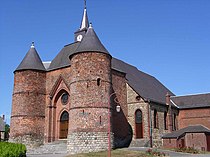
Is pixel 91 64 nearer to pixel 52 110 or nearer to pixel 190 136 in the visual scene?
pixel 52 110

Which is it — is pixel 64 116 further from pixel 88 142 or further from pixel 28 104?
pixel 88 142

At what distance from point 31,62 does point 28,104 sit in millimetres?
5015

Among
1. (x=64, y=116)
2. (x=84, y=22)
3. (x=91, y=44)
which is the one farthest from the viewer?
(x=84, y=22)

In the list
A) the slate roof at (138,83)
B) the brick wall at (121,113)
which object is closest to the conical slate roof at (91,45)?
the brick wall at (121,113)

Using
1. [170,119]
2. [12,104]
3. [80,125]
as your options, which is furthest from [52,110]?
[170,119]

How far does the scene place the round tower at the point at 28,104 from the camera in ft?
97.1

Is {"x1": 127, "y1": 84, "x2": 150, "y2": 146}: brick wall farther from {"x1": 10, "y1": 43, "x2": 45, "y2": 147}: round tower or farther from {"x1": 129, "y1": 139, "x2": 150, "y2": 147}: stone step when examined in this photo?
{"x1": 10, "y1": 43, "x2": 45, "y2": 147}: round tower

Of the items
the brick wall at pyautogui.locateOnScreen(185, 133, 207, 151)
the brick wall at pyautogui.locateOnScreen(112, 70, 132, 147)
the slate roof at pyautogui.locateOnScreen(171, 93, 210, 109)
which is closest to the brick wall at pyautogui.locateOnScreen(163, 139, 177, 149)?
the brick wall at pyautogui.locateOnScreen(185, 133, 207, 151)

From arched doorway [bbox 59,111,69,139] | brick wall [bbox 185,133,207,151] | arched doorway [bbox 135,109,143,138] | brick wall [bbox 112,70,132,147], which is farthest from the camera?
arched doorway [bbox 135,109,143,138]

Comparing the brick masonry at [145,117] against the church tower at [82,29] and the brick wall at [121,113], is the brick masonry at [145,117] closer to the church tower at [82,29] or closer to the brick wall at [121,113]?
the brick wall at [121,113]

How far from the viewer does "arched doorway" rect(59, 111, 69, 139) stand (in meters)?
30.0

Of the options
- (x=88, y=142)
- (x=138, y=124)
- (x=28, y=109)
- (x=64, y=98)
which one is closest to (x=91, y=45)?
(x=64, y=98)

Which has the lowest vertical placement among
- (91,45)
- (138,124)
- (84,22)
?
(138,124)

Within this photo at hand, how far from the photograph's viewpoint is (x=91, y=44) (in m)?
27.8
